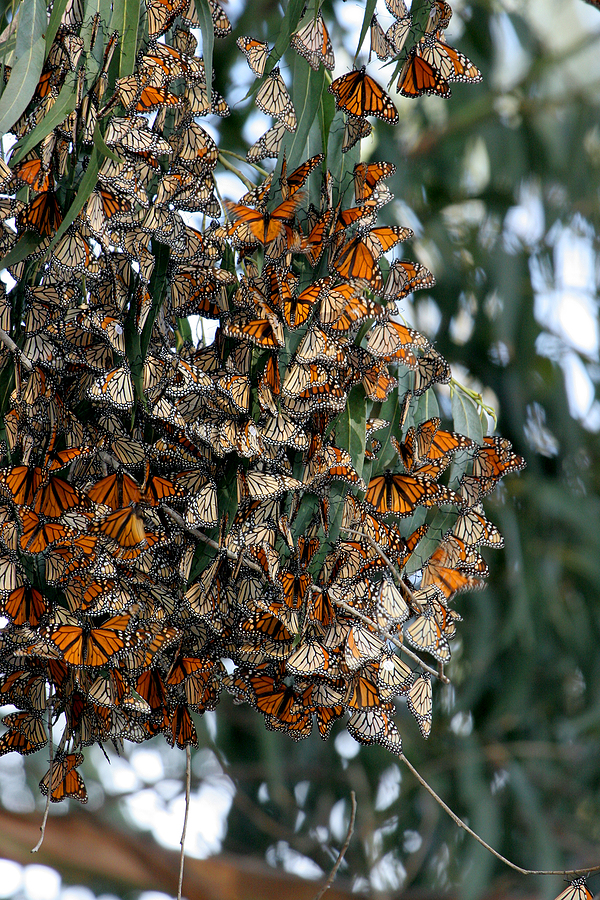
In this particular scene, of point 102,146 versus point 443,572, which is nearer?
point 102,146

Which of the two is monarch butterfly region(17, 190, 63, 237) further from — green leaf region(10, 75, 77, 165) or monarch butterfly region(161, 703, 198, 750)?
monarch butterfly region(161, 703, 198, 750)

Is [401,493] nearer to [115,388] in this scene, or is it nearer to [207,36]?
[115,388]

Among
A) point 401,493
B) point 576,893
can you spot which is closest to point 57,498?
point 401,493

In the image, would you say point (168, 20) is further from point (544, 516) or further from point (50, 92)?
point (544, 516)

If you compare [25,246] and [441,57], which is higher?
[441,57]

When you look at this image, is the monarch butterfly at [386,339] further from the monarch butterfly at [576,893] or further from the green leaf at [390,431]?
the monarch butterfly at [576,893]

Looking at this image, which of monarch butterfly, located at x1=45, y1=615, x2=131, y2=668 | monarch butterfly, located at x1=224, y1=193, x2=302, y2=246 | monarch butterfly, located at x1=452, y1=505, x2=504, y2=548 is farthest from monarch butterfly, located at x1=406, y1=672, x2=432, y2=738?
monarch butterfly, located at x1=224, y1=193, x2=302, y2=246

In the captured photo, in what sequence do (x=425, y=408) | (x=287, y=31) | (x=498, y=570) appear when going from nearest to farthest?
(x=287, y=31) < (x=425, y=408) < (x=498, y=570)
